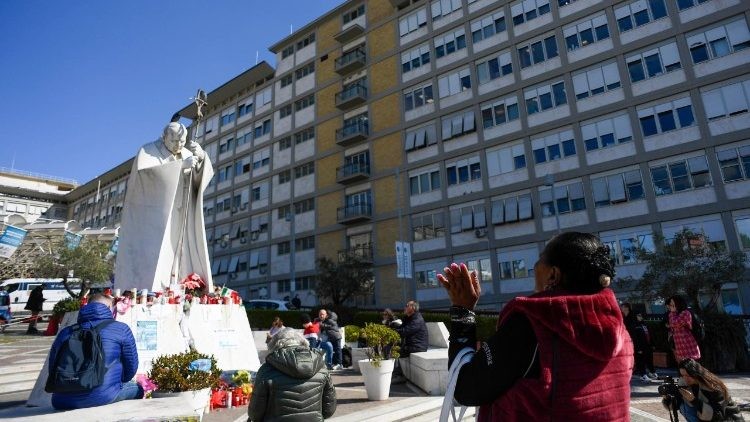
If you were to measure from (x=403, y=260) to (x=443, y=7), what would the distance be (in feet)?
62.3

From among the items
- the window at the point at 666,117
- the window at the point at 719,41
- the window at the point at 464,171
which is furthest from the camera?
the window at the point at 464,171

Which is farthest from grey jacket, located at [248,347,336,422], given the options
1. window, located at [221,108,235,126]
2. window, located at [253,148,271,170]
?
window, located at [221,108,235,126]

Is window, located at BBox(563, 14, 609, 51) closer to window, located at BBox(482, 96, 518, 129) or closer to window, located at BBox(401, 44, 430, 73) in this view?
window, located at BBox(482, 96, 518, 129)

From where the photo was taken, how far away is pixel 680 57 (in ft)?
75.4

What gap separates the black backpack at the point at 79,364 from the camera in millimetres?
4262

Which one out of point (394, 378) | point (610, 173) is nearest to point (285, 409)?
point (394, 378)

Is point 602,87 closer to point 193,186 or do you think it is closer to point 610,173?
point 610,173

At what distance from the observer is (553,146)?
26.1m

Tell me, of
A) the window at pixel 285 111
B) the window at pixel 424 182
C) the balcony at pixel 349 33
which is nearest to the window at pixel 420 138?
the window at pixel 424 182

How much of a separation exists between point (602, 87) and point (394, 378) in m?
22.2

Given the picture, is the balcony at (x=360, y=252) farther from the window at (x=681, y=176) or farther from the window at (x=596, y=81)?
the window at (x=681, y=176)

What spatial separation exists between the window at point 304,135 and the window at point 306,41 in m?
8.83

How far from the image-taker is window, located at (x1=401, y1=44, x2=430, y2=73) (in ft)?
107

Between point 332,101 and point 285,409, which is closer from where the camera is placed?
point 285,409
